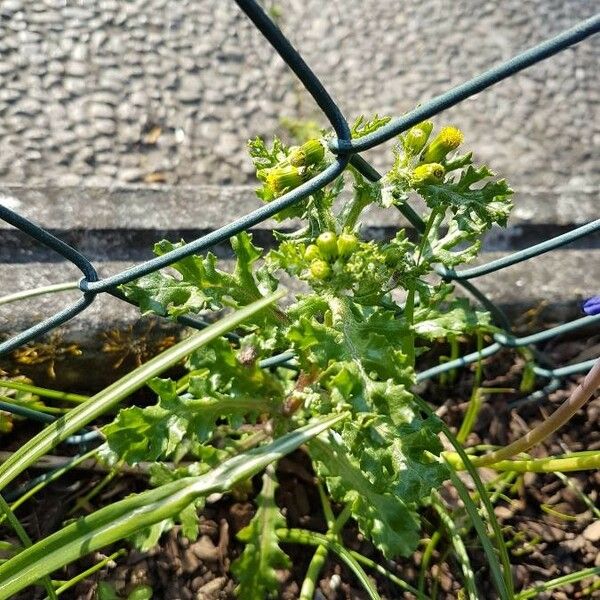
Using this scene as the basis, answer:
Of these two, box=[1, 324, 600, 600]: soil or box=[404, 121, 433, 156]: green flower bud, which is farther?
box=[1, 324, 600, 600]: soil

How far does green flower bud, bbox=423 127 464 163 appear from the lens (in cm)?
111

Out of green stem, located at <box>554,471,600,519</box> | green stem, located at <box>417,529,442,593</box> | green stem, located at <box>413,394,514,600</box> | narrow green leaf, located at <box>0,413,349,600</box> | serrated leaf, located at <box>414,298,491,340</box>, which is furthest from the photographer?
green stem, located at <box>554,471,600,519</box>

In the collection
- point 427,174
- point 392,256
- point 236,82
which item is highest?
point 236,82

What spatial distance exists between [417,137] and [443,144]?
0.04 m

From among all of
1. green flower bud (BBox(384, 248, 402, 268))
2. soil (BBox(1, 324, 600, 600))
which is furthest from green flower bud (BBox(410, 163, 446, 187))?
soil (BBox(1, 324, 600, 600))

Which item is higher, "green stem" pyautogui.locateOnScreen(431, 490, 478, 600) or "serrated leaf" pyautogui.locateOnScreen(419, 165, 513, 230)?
"serrated leaf" pyautogui.locateOnScreen(419, 165, 513, 230)

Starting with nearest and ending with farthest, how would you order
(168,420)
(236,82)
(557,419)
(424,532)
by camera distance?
(168,420), (557,419), (424,532), (236,82)

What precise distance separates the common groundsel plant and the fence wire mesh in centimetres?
7

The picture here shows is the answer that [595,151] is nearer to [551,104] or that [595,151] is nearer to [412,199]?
[551,104]

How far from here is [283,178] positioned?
1.09 m

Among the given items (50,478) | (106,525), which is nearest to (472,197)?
(106,525)

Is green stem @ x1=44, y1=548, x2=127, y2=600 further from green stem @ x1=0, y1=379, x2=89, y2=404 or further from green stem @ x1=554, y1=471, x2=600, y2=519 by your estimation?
green stem @ x1=554, y1=471, x2=600, y2=519

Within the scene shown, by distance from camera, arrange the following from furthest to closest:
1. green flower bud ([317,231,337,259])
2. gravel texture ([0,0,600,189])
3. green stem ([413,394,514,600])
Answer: gravel texture ([0,0,600,189]), green stem ([413,394,514,600]), green flower bud ([317,231,337,259])

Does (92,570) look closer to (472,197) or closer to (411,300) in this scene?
(411,300)
